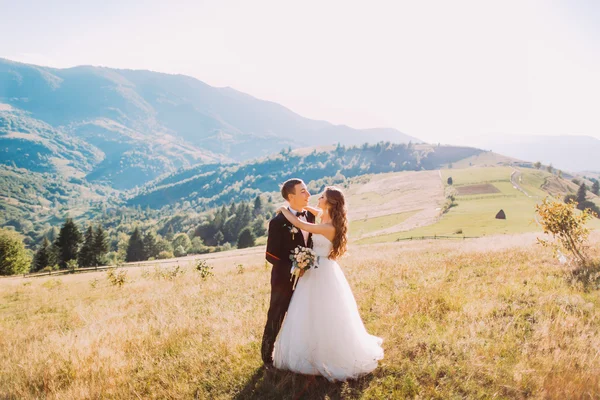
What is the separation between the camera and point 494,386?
5199 mm

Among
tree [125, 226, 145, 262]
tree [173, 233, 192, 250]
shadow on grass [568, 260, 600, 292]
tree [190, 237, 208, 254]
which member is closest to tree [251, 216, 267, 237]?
tree [190, 237, 208, 254]

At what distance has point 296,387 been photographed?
5.58 m

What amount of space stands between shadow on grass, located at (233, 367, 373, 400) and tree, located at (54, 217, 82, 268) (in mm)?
80617

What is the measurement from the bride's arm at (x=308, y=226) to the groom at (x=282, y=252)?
0.60 feet

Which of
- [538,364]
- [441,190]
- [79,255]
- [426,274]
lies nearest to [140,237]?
[79,255]

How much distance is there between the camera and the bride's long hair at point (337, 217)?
6156 millimetres

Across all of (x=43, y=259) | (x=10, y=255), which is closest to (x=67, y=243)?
(x=43, y=259)

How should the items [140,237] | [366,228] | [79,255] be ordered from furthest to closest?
[366,228], [140,237], [79,255]

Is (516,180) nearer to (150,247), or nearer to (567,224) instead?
(150,247)

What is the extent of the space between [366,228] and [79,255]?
83.8m

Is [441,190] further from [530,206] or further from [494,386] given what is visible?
[494,386]

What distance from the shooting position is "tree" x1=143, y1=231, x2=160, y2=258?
9661 centimetres

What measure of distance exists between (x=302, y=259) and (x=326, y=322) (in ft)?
4.04

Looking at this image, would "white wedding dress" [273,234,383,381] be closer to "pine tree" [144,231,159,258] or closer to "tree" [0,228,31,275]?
"tree" [0,228,31,275]
